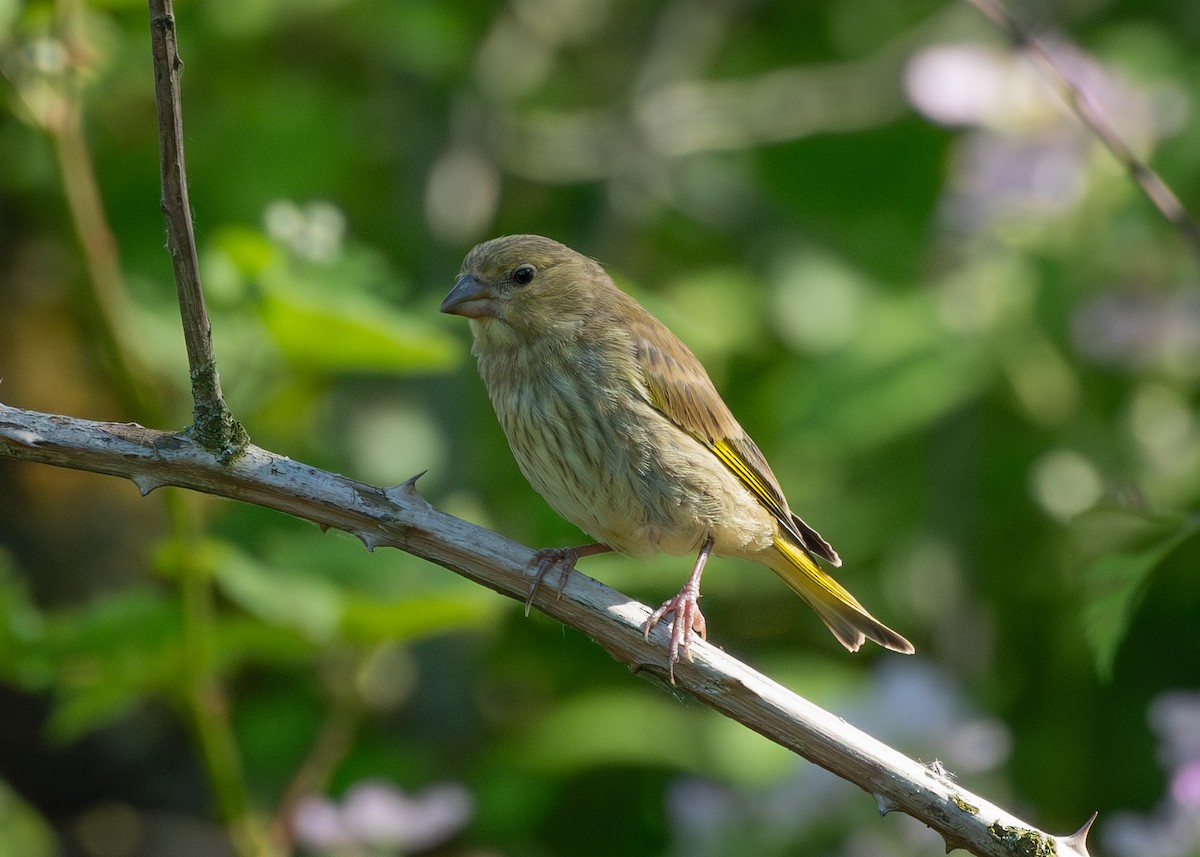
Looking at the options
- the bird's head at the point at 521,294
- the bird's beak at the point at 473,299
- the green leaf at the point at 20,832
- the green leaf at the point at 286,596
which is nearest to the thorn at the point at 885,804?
the green leaf at the point at 286,596

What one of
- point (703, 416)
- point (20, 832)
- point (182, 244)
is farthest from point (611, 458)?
point (20, 832)

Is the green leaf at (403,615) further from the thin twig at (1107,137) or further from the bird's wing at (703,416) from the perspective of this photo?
Result: the thin twig at (1107,137)

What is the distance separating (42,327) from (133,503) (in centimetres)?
90

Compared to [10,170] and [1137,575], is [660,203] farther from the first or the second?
[1137,575]

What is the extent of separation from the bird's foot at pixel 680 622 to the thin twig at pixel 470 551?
0.07 feet

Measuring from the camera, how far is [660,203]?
257 inches

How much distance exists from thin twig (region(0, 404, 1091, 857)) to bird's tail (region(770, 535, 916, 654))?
1210mm

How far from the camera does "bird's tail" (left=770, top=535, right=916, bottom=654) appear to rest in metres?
3.95

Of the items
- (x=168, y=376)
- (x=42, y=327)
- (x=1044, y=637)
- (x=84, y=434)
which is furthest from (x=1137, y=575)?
(x=42, y=327)

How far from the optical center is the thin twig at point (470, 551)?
2555 millimetres

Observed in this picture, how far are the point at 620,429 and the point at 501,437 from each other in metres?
2.48

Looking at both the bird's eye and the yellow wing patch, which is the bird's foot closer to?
the yellow wing patch

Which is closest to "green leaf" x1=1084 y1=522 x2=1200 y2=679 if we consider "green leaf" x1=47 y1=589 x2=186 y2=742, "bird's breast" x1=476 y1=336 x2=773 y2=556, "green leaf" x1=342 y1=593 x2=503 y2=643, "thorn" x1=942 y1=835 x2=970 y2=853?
"thorn" x1=942 y1=835 x2=970 y2=853

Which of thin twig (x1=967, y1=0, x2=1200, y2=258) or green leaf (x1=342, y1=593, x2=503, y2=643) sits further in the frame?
green leaf (x1=342, y1=593, x2=503, y2=643)
